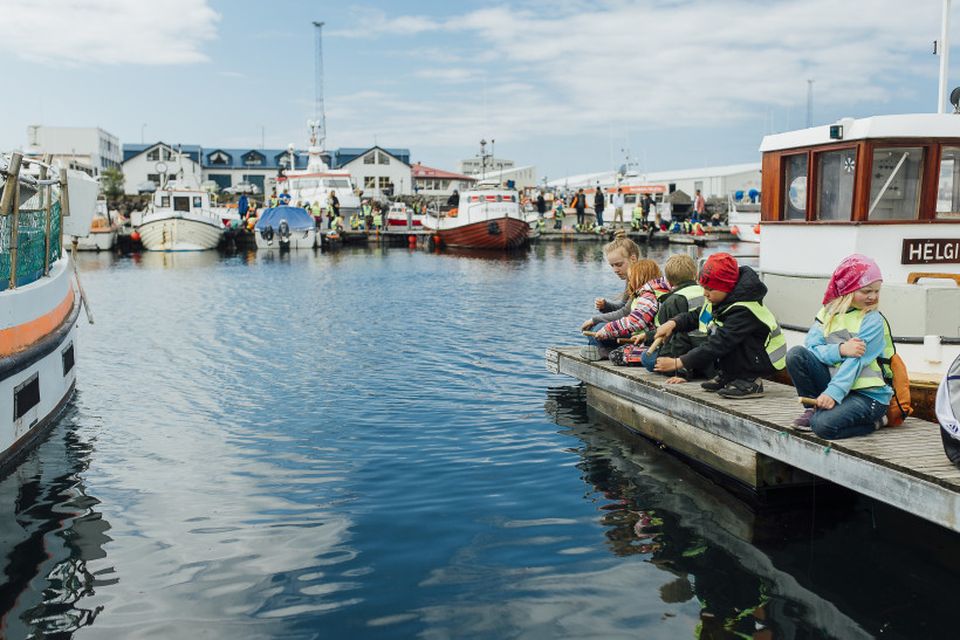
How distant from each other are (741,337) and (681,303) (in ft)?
4.02

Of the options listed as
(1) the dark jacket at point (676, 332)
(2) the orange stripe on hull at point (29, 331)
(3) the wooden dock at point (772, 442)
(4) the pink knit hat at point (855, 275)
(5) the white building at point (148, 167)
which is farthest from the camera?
(5) the white building at point (148, 167)

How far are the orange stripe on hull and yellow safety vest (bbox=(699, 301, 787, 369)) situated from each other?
6.78 m

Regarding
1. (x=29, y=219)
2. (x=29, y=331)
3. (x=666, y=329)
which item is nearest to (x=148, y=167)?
(x=29, y=219)

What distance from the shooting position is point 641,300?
33.8ft

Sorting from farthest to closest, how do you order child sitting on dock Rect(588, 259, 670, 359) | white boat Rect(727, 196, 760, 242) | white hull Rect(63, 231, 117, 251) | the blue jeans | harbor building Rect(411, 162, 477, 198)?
1. harbor building Rect(411, 162, 477, 198)
2. white boat Rect(727, 196, 760, 242)
3. white hull Rect(63, 231, 117, 251)
4. child sitting on dock Rect(588, 259, 670, 359)
5. the blue jeans

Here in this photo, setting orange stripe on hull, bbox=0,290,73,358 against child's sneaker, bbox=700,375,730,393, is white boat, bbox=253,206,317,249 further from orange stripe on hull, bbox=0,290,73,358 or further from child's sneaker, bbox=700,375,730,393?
Answer: child's sneaker, bbox=700,375,730,393

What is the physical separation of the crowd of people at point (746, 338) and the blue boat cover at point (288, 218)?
43774mm

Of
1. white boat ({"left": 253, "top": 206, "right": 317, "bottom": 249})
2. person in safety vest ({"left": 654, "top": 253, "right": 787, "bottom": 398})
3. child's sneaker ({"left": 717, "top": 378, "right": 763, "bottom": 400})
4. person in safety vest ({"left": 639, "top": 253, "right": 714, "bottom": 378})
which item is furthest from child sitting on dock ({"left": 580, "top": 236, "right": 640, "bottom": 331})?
white boat ({"left": 253, "top": 206, "right": 317, "bottom": 249})

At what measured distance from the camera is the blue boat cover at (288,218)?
52844 millimetres

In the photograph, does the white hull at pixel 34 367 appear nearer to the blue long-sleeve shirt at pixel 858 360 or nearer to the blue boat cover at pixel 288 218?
the blue long-sleeve shirt at pixel 858 360

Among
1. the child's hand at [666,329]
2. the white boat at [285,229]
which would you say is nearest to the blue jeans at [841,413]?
the child's hand at [666,329]

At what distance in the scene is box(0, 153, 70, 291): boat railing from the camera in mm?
9266

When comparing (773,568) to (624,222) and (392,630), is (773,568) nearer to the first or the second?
(392,630)

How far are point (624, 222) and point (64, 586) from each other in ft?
193
